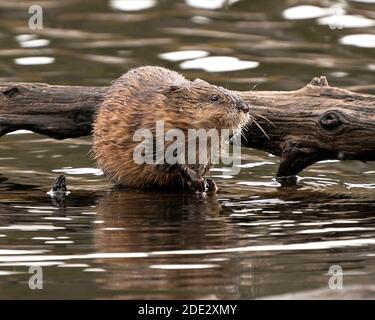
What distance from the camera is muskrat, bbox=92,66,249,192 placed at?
10.4 meters

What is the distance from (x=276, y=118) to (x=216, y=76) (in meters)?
4.49

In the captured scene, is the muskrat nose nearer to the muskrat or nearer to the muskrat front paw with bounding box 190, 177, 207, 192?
the muskrat

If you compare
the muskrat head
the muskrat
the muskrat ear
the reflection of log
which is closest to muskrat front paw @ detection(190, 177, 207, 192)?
the muskrat

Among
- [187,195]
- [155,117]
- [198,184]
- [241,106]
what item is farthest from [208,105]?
[187,195]

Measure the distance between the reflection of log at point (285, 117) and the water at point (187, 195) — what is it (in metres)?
0.37

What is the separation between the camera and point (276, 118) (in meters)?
10.8

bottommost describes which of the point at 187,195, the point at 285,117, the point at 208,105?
the point at 187,195

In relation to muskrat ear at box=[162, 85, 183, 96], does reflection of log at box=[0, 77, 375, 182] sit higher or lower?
lower

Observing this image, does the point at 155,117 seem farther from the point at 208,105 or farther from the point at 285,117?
the point at 285,117

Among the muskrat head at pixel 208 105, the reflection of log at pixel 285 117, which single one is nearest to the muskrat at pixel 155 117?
the muskrat head at pixel 208 105

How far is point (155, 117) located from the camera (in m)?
10.7

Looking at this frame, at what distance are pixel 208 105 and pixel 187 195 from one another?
2.79 feet
